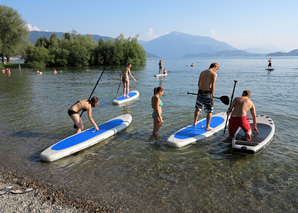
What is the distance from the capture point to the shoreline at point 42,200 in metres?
4.48

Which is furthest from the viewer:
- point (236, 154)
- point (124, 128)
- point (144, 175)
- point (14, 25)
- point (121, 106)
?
point (14, 25)

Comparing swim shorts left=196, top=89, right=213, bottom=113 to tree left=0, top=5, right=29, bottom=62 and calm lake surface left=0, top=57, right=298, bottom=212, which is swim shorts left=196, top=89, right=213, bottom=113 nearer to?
calm lake surface left=0, top=57, right=298, bottom=212

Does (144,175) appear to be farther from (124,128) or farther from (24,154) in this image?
(24,154)

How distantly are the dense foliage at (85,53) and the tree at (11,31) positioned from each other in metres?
9.04

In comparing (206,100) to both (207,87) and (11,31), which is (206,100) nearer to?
(207,87)

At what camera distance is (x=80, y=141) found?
739 cm

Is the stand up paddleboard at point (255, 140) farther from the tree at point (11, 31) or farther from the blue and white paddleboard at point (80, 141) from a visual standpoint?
the tree at point (11, 31)

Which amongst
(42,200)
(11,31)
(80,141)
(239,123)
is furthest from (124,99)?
(11,31)

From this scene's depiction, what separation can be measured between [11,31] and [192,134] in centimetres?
6023

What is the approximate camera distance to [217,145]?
7770 mm

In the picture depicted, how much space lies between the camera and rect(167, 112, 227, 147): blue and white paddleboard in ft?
24.7

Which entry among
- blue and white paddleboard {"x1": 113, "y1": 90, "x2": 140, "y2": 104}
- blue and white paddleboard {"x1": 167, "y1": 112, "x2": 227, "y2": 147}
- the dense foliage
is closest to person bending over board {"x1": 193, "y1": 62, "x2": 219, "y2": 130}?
blue and white paddleboard {"x1": 167, "y1": 112, "x2": 227, "y2": 147}

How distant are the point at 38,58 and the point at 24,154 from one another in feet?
215

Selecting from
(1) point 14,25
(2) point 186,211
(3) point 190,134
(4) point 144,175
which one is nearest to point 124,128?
(3) point 190,134
